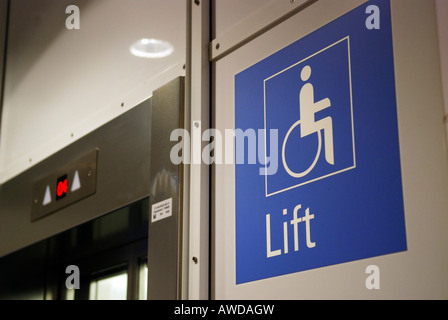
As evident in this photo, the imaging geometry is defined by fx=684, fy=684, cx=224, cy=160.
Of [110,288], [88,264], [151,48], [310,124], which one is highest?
[151,48]

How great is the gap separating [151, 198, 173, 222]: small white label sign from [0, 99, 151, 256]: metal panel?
84 mm

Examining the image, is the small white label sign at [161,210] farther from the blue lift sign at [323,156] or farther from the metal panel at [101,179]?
the blue lift sign at [323,156]

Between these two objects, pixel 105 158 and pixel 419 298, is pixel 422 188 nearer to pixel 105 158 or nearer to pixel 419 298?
pixel 419 298

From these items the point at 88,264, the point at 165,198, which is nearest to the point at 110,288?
the point at 88,264

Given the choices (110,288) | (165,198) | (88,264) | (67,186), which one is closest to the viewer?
(165,198)

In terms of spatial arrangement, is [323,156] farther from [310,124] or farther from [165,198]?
[165,198]

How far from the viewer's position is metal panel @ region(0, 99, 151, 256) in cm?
218

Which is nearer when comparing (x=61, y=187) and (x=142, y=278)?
(x=61, y=187)

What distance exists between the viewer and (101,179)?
7.66 ft

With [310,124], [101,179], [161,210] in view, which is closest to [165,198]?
[161,210]

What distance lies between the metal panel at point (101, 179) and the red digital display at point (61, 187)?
0.19ft

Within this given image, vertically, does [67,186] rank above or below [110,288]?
above

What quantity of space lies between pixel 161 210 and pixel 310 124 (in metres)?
0.58

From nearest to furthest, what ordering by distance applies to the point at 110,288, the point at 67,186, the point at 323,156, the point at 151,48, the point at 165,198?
the point at 323,156, the point at 165,198, the point at 151,48, the point at 67,186, the point at 110,288
